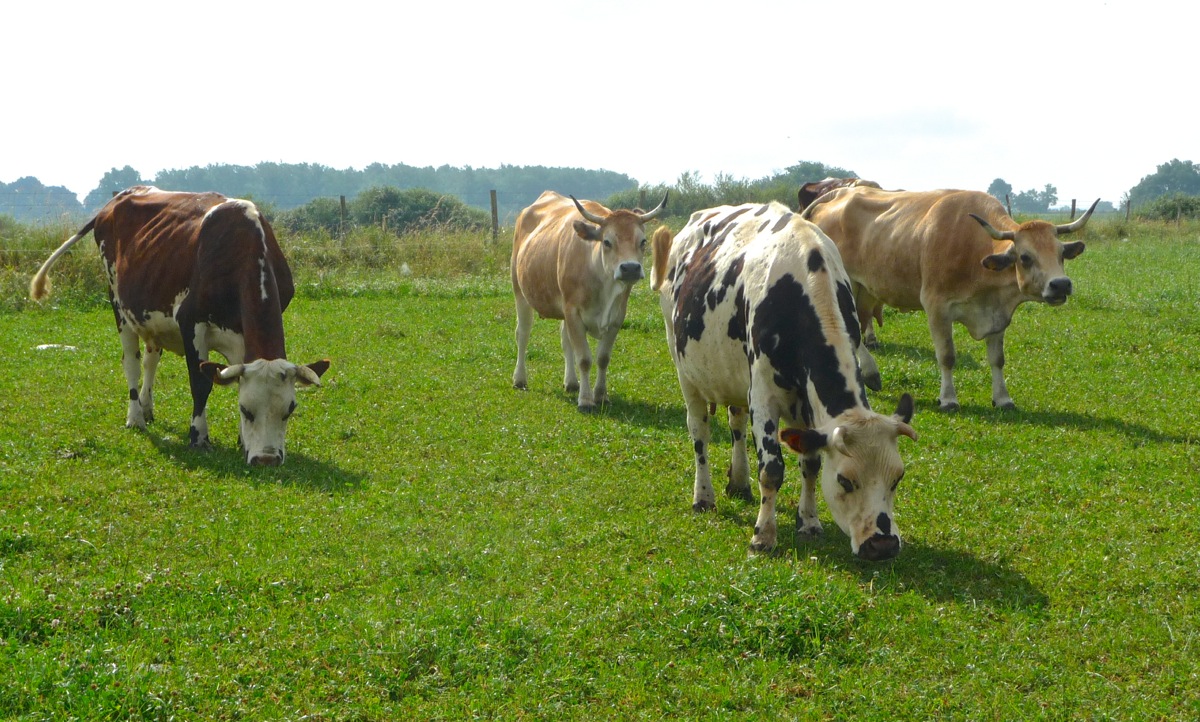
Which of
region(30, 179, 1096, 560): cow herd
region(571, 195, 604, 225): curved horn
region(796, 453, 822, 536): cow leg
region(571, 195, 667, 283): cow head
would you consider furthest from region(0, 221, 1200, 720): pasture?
region(571, 195, 604, 225): curved horn

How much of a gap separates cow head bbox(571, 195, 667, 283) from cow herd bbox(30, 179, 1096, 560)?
2 cm

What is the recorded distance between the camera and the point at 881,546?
6117 mm

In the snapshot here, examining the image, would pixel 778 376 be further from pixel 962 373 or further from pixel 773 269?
pixel 962 373

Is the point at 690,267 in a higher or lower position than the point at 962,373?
higher

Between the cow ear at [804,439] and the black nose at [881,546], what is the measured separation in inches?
24.3

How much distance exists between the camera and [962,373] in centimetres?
1339

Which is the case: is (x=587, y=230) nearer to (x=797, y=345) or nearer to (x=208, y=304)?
(x=208, y=304)

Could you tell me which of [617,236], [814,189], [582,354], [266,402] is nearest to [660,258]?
[617,236]

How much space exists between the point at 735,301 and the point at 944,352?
5.36 metres

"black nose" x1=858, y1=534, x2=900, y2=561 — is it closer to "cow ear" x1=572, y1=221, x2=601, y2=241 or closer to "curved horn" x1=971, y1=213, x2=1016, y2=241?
"curved horn" x1=971, y1=213, x2=1016, y2=241

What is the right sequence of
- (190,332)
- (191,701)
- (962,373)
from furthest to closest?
(962,373), (190,332), (191,701)

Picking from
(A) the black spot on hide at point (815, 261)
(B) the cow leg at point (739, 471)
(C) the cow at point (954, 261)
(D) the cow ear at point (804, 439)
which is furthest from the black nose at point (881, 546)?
(C) the cow at point (954, 261)

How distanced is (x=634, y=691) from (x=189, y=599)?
8.79 feet

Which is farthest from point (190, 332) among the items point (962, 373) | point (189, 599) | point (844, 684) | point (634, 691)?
point (962, 373)
